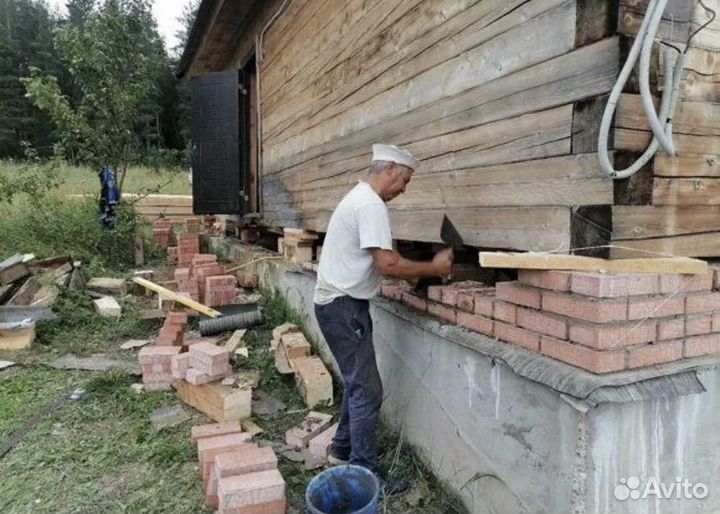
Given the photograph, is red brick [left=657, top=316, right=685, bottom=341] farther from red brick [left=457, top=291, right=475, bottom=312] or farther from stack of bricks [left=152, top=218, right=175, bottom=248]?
stack of bricks [left=152, top=218, right=175, bottom=248]

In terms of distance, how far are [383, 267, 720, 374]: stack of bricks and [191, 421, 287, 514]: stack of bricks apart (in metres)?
1.38

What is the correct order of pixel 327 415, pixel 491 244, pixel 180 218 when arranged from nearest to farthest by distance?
pixel 491 244 < pixel 327 415 < pixel 180 218

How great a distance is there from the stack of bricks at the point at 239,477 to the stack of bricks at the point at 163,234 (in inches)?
333

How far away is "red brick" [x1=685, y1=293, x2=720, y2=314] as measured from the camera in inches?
75.8

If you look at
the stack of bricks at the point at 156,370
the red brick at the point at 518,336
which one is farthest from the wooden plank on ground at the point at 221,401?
the red brick at the point at 518,336

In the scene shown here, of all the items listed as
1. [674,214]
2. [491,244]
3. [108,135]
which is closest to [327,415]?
[491,244]

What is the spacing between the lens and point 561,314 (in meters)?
1.92

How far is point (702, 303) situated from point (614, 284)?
49 cm

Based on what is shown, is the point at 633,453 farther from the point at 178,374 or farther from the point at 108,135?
Result: the point at 108,135

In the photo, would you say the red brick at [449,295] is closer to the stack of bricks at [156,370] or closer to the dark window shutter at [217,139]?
the stack of bricks at [156,370]

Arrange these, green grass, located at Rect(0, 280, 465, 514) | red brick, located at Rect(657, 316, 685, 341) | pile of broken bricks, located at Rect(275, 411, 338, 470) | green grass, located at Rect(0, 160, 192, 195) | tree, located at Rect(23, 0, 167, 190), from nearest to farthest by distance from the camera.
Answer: red brick, located at Rect(657, 316, 685, 341), green grass, located at Rect(0, 280, 465, 514), pile of broken bricks, located at Rect(275, 411, 338, 470), tree, located at Rect(23, 0, 167, 190), green grass, located at Rect(0, 160, 192, 195)

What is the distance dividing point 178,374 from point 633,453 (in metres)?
3.23

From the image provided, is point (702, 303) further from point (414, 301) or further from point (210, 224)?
point (210, 224)

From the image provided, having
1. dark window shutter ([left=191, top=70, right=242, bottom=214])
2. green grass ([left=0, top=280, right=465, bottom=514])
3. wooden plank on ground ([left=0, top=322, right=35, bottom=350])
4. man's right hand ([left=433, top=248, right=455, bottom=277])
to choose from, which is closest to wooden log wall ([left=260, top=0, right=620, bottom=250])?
man's right hand ([left=433, top=248, right=455, bottom=277])
